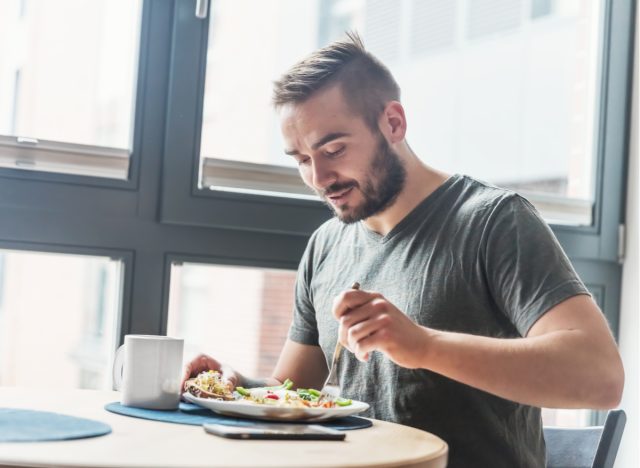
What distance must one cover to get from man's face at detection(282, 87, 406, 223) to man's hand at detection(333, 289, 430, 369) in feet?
1.60

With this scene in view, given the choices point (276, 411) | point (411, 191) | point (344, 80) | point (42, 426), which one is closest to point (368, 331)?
point (276, 411)

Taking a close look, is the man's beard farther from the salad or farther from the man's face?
the salad

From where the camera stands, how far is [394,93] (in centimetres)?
190

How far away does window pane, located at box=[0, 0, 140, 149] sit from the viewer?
2059mm

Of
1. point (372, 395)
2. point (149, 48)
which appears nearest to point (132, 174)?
point (149, 48)

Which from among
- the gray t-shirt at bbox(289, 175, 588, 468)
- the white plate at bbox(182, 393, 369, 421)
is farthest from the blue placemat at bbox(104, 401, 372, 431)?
the gray t-shirt at bbox(289, 175, 588, 468)

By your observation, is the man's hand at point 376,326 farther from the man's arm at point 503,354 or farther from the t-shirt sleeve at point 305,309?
the t-shirt sleeve at point 305,309

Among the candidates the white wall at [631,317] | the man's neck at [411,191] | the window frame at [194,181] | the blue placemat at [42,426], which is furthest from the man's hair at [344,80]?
the white wall at [631,317]

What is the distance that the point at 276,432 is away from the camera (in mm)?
1191

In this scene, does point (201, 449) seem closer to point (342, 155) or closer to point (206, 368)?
point (206, 368)

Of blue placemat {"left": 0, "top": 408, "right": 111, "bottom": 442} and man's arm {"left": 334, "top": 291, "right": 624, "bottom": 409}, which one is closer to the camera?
blue placemat {"left": 0, "top": 408, "right": 111, "bottom": 442}

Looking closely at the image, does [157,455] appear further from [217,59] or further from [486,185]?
[217,59]

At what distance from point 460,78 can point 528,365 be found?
4.29 feet

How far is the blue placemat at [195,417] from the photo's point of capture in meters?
1.33
